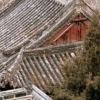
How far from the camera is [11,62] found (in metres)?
10.1

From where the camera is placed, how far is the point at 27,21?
484 inches

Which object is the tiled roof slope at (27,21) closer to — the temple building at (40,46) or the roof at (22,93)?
the temple building at (40,46)

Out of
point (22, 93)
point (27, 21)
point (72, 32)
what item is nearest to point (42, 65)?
point (72, 32)

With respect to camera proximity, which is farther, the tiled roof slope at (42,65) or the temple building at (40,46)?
the tiled roof slope at (42,65)

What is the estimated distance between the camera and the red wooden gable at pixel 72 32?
11.0 meters

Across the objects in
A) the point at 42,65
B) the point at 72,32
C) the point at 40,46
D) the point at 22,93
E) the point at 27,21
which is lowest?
the point at 22,93

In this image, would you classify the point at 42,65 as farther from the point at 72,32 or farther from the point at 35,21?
the point at 35,21

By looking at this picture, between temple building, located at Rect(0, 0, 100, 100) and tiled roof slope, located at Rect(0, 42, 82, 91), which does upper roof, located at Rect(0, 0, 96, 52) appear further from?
tiled roof slope, located at Rect(0, 42, 82, 91)

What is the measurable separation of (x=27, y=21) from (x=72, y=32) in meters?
1.58

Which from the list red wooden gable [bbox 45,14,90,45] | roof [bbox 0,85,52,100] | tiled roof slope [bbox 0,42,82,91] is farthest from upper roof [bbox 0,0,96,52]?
roof [bbox 0,85,52,100]

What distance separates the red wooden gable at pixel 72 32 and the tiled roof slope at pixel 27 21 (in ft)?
1.04

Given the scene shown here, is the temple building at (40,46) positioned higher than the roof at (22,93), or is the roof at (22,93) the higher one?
the temple building at (40,46)

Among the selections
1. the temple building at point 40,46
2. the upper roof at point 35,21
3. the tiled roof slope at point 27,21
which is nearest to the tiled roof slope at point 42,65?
the temple building at point 40,46

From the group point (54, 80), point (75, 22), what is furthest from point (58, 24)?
point (54, 80)
